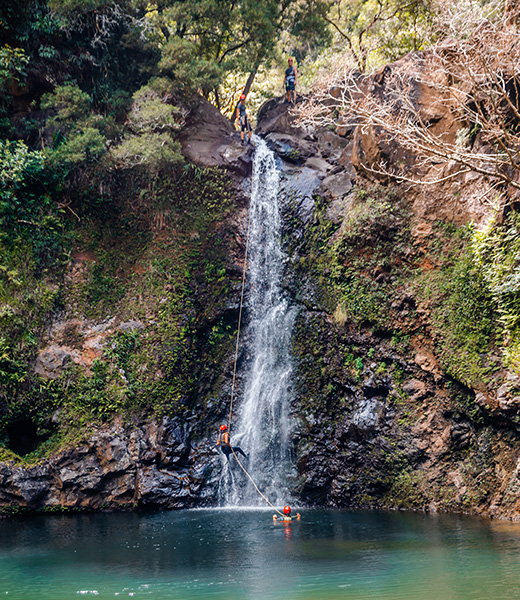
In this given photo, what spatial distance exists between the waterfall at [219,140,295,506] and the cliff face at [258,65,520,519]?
1.73 feet

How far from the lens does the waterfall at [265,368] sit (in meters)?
14.9

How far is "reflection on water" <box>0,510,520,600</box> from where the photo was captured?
734 centimetres

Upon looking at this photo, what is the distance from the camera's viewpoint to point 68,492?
14.2 metres

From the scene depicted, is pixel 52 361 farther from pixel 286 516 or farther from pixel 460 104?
pixel 460 104

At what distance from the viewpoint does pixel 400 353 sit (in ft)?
47.6

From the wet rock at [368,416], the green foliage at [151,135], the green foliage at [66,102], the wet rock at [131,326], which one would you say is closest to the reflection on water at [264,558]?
the wet rock at [368,416]

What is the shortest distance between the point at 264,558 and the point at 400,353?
727cm

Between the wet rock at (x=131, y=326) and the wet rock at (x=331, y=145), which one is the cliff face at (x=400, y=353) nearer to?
the wet rock at (x=331, y=145)

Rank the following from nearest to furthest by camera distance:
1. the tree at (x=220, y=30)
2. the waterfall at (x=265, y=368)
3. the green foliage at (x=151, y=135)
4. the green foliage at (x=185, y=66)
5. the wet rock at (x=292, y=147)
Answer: the waterfall at (x=265, y=368), the green foliage at (x=151, y=135), the green foliage at (x=185, y=66), the tree at (x=220, y=30), the wet rock at (x=292, y=147)

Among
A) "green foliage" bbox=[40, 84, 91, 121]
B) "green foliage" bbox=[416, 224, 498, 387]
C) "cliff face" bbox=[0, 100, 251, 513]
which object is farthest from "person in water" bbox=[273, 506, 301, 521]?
"green foliage" bbox=[40, 84, 91, 121]

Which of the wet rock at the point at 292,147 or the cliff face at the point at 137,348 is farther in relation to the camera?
the wet rock at the point at 292,147

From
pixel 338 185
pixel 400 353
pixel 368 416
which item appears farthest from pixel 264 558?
pixel 338 185

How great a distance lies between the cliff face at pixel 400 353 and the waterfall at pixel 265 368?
0.53 meters

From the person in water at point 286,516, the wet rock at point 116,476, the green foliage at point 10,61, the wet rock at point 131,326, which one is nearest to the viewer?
the person in water at point 286,516
